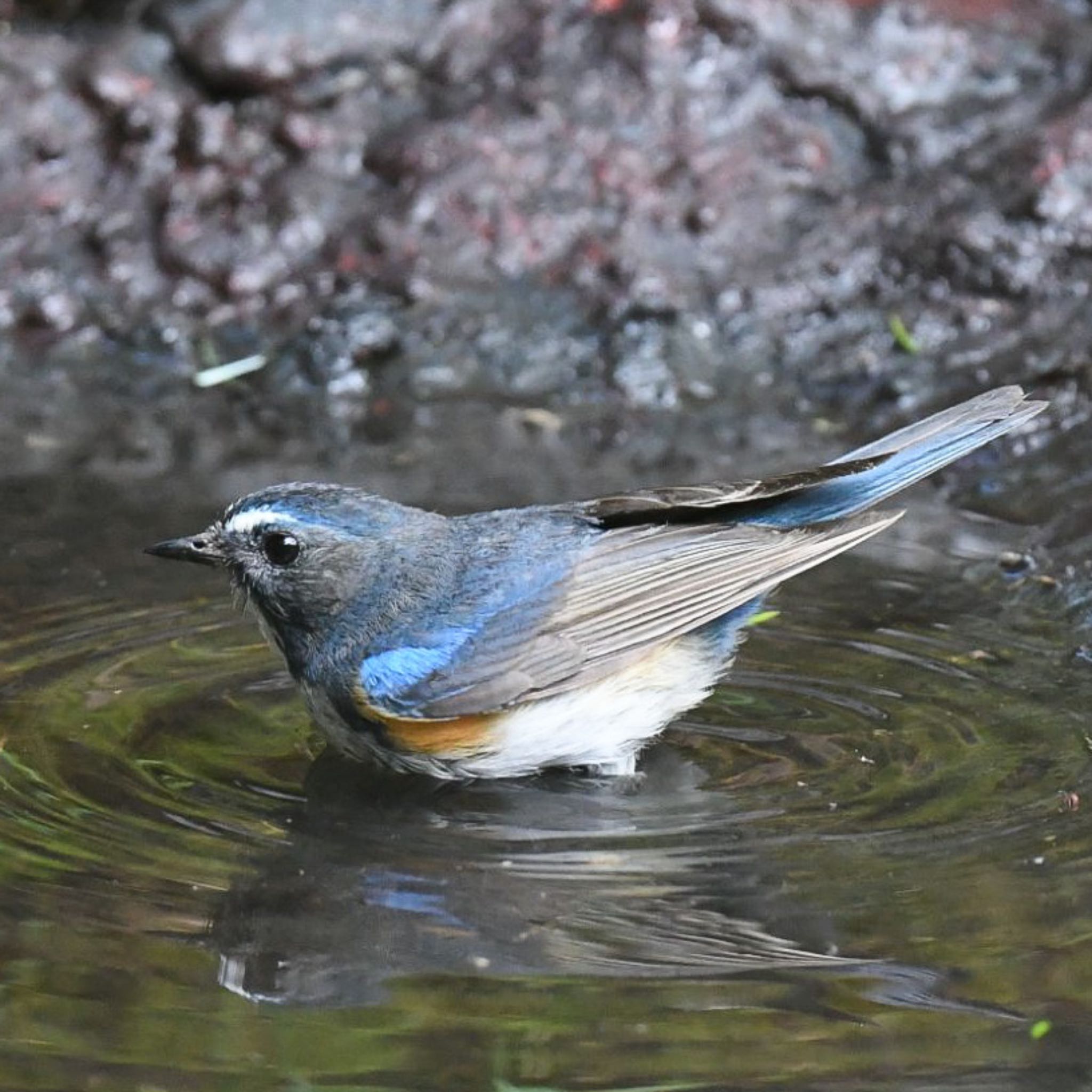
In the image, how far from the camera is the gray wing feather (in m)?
5.47

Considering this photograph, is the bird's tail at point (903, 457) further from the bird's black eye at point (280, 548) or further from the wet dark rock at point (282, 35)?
the wet dark rock at point (282, 35)

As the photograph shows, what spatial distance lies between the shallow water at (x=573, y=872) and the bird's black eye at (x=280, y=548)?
1.61 ft

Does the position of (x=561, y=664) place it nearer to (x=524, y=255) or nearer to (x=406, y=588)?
(x=406, y=588)

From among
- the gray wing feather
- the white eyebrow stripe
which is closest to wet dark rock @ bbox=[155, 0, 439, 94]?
the white eyebrow stripe

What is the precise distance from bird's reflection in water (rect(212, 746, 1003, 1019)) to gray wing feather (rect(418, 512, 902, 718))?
304mm

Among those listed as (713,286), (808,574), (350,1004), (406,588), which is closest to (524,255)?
(713,286)

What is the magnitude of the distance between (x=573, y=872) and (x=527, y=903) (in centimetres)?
21

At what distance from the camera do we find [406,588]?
5691mm

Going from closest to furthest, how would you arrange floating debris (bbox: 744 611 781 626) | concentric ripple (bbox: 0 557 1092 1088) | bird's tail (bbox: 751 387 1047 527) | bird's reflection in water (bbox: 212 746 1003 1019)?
concentric ripple (bbox: 0 557 1092 1088), bird's reflection in water (bbox: 212 746 1003 1019), bird's tail (bbox: 751 387 1047 527), floating debris (bbox: 744 611 781 626)

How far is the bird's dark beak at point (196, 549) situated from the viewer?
223 inches

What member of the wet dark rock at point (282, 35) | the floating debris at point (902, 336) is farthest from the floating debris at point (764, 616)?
the wet dark rock at point (282, 35)

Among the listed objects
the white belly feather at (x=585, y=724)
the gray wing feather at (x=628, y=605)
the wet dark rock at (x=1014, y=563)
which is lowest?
the wet dark rock at (x=1014, y=563)

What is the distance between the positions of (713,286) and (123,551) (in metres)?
3.16

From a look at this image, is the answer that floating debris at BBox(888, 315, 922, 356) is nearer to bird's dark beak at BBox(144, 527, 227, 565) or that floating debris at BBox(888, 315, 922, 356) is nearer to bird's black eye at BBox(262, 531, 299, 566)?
bird's black eye at BBox(262, 531, 299, 566)
